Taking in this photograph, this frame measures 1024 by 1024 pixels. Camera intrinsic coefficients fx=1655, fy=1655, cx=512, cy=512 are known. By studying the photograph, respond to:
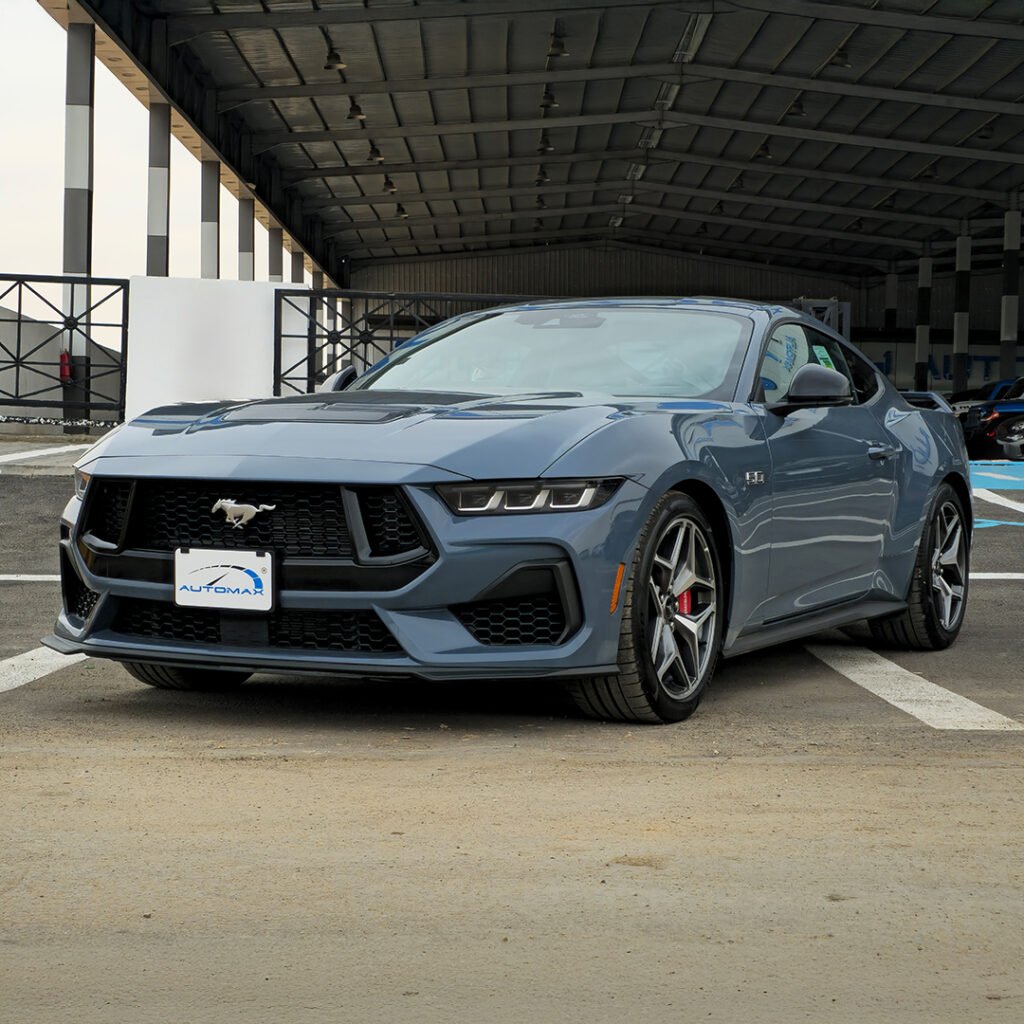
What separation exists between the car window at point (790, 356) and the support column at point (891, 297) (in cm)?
6125

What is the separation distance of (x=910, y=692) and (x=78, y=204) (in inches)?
880

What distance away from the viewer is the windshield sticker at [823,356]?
6719 mm

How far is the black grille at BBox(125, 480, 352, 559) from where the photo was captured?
4.82 meters

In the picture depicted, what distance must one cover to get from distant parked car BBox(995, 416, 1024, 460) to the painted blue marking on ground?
387 cm

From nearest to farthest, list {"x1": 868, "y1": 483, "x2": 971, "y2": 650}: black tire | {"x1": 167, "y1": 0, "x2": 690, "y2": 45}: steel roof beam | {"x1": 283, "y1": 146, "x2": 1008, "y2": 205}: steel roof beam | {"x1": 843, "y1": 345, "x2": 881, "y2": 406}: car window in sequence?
{"x1": 843, "y1": 345, "x2": 881, "y2": 406}: car window
{"x1": 868, "y1": 483, "x2": 971, "y2": 650}: black tire
{"x1": 167, "y1": 0, "x2": 690, "y2": 45}: steel roof beam
{"x1": 283, "y1": 146, "x2": 1008, "y2": 205}: steel roof beam

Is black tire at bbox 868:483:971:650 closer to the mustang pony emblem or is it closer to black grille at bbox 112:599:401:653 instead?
black grille at bbox 112:599:401:653

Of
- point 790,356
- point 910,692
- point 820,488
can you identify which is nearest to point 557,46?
point 790,356

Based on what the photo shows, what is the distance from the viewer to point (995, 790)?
13.7 feet

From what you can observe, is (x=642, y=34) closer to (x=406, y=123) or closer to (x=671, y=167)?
(x=406, y=123)

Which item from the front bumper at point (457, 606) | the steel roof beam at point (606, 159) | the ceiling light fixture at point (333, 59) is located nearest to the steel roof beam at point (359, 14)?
the ceiling light fixture at point (333, 59)

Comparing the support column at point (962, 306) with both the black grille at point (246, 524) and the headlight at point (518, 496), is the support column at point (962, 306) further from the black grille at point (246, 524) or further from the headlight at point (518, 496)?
the black grille at point (246, 524)

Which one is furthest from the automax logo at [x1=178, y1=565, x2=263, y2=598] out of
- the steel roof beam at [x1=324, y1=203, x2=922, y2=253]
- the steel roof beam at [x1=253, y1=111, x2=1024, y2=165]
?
the steel roof beam at [x1=324, y1=203, x2=922, y2=253]

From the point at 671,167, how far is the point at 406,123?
1148 centimetres

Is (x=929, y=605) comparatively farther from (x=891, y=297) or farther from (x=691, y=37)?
(x=891, y=297)
